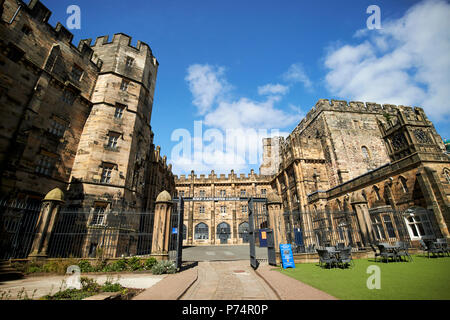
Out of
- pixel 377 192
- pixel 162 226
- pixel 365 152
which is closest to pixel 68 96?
A: pixel 162 226

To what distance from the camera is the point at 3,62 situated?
36.1ft

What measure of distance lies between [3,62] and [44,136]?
4423 millimetres

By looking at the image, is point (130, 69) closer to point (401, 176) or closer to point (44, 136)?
point (44, 136)

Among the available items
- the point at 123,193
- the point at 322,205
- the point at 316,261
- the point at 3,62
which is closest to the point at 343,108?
the point at 322,205

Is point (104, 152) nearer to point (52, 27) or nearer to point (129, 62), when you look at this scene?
point (129, 62)

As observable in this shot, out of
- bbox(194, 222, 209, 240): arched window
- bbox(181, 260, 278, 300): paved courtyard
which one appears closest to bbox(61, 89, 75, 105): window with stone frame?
bbox(181, 260, 278, 300): paved courtyard

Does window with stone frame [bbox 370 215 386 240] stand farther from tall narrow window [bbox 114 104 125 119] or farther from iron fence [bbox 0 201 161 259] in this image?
tall narrow window [bbox 114 104 125 119]

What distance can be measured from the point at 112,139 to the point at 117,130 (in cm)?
82

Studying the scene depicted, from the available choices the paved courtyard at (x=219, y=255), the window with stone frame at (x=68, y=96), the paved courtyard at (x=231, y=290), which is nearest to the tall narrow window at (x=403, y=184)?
the paved courtyard at (x=219, y=255)

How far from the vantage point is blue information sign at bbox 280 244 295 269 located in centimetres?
854

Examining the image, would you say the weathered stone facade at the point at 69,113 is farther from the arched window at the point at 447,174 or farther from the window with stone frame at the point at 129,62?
the arched window at the point at 447,174

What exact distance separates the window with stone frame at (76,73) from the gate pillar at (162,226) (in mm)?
12997

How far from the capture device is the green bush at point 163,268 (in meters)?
8.23

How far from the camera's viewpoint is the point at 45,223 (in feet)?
30.6
